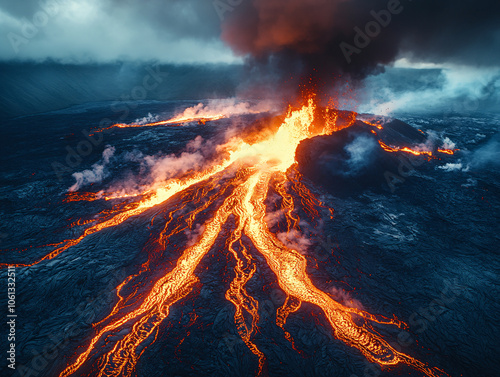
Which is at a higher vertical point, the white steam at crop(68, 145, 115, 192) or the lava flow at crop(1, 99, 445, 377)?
the white steam at crop(68, 145, 115, 192)

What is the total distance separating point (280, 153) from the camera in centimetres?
2306

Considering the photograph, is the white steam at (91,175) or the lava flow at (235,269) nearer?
the lava flow at (235,269)

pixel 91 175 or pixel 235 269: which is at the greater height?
pixel 91 175

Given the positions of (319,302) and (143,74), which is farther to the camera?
(143,74)

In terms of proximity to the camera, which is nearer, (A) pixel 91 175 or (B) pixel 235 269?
(B) pixel 235 269

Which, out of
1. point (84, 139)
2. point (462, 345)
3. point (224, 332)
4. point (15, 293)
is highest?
point (84, 139)

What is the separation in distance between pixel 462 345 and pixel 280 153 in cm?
1834

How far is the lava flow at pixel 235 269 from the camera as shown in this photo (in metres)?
7.00

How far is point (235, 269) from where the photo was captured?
32.7ft

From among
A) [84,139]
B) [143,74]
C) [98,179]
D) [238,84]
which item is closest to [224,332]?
[98,179]

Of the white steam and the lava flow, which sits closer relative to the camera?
the lava flow

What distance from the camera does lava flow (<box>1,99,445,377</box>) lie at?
23.0 feet

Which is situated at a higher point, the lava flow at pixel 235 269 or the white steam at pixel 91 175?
the white steam at pixel 91 175

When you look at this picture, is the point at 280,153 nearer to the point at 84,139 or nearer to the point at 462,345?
the point at 462,345
